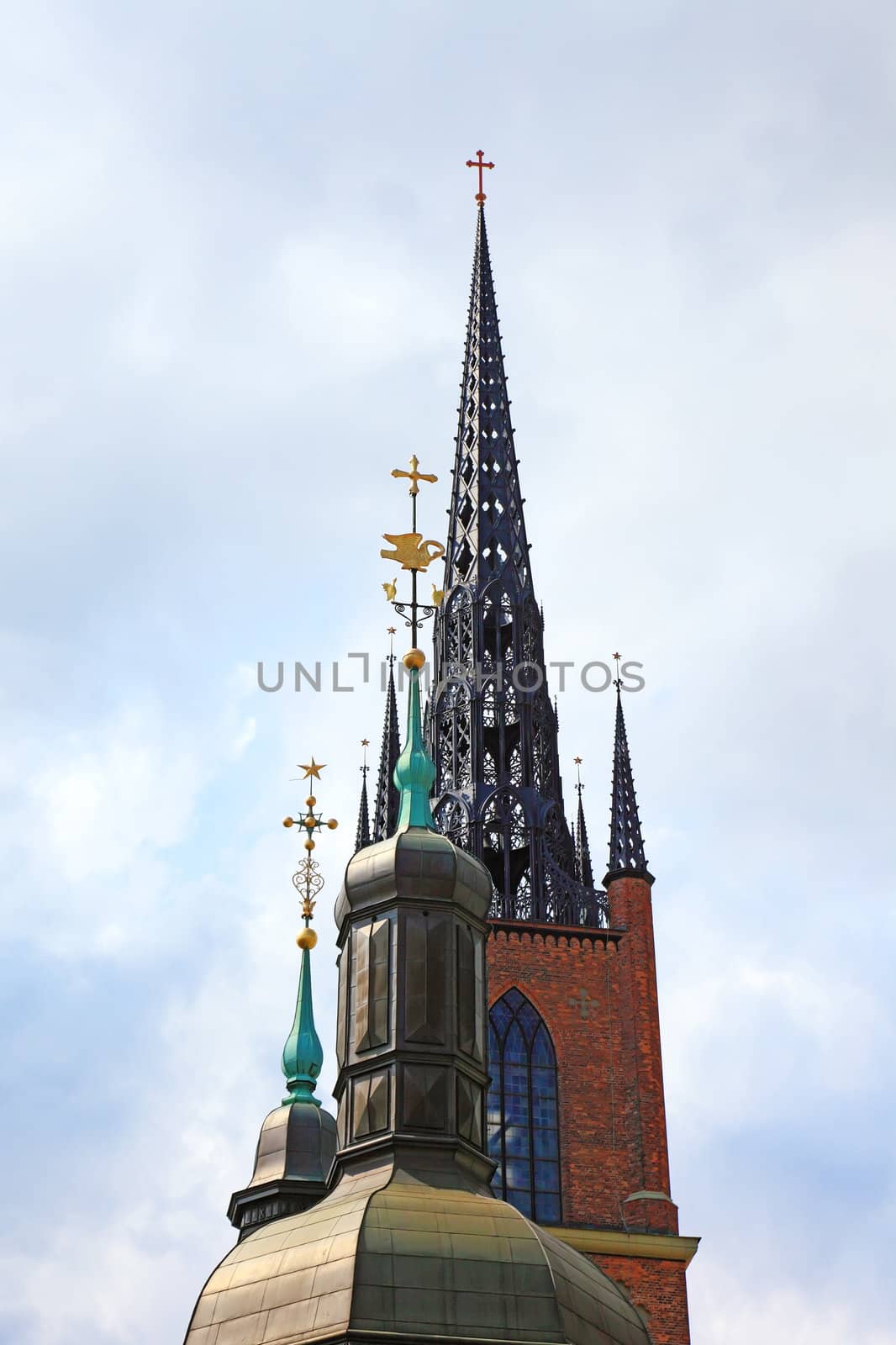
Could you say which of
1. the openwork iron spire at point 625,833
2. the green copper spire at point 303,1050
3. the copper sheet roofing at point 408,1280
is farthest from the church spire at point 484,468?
the copper sheet roofing at point 408,1280

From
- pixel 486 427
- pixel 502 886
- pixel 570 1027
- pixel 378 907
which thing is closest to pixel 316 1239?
pixel 378 907

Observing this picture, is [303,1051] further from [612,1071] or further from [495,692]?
[495,692]

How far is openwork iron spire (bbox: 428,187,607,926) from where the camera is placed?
2514 inches

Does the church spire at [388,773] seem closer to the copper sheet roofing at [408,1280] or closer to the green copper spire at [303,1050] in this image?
the green copper spire at [303,1050]

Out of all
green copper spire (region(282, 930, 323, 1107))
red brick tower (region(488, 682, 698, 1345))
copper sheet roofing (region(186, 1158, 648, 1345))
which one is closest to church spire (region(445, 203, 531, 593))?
red brick tower (region(488, 682, 698, 1345))

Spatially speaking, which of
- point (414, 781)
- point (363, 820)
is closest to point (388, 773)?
point (363, 820)

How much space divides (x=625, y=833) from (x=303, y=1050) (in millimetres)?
18165

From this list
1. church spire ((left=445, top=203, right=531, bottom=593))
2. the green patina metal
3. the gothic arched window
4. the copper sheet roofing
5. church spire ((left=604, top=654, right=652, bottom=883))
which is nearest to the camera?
the copper sheet roofing

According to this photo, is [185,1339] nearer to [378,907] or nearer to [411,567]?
[378,907]

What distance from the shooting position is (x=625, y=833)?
63.2 m

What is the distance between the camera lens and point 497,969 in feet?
194

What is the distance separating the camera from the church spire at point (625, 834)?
6234 centimetres

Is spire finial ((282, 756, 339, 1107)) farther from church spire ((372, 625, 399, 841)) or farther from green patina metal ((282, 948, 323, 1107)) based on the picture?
church spire ((372, 625, 399, 841))

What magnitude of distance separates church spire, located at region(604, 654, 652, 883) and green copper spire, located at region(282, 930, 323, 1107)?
1625 centimetres
